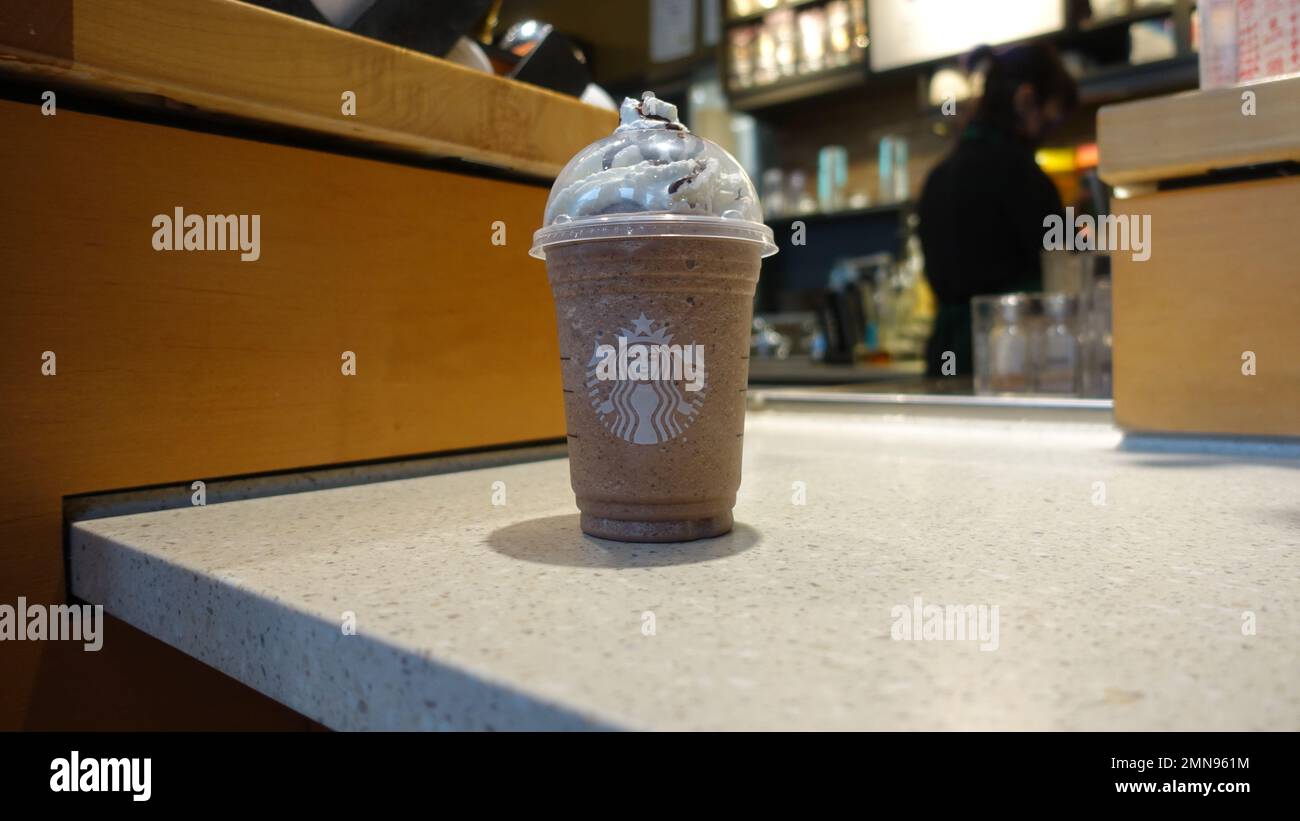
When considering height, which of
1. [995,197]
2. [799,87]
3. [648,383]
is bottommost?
[648,383]

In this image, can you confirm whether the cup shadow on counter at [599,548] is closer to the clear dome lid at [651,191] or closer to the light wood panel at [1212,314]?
the clear dome lid at [651,191]

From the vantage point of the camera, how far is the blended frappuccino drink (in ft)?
2.15

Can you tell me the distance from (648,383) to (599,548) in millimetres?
128

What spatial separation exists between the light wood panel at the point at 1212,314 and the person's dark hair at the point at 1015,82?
195 cm

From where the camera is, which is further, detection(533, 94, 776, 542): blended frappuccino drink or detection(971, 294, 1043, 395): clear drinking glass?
detection(971, 294, 1043, 395): clear drinking glass

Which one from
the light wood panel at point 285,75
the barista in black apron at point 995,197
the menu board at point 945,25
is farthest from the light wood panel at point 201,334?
the menu board at point 945,25

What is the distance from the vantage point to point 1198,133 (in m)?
1.11

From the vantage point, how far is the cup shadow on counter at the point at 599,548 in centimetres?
64

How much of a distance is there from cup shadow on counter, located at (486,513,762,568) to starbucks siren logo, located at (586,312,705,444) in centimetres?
8

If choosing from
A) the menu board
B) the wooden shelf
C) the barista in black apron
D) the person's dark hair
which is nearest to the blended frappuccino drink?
the barista in black apron

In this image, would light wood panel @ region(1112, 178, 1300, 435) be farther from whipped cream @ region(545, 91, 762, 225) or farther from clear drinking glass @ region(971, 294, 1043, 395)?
whipped cream @ region(545, 91, 762, 225)

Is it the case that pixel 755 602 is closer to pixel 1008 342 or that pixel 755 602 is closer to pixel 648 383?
pixel 648 383

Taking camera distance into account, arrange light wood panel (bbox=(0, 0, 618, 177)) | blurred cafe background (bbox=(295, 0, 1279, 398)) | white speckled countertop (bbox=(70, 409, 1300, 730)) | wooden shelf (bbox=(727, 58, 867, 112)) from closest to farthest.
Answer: white speckled countertop (bbox=(70, 409, 1300, 730)), light wood panel (bbox=(0, 0, 618, 177)), blurred cafe background (bbox=(295, 0, 1279, 398)), wooden shelf (bbox=(727, 58, 867, 112))

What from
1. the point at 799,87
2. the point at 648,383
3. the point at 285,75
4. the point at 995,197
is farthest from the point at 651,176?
the point at 799,87
